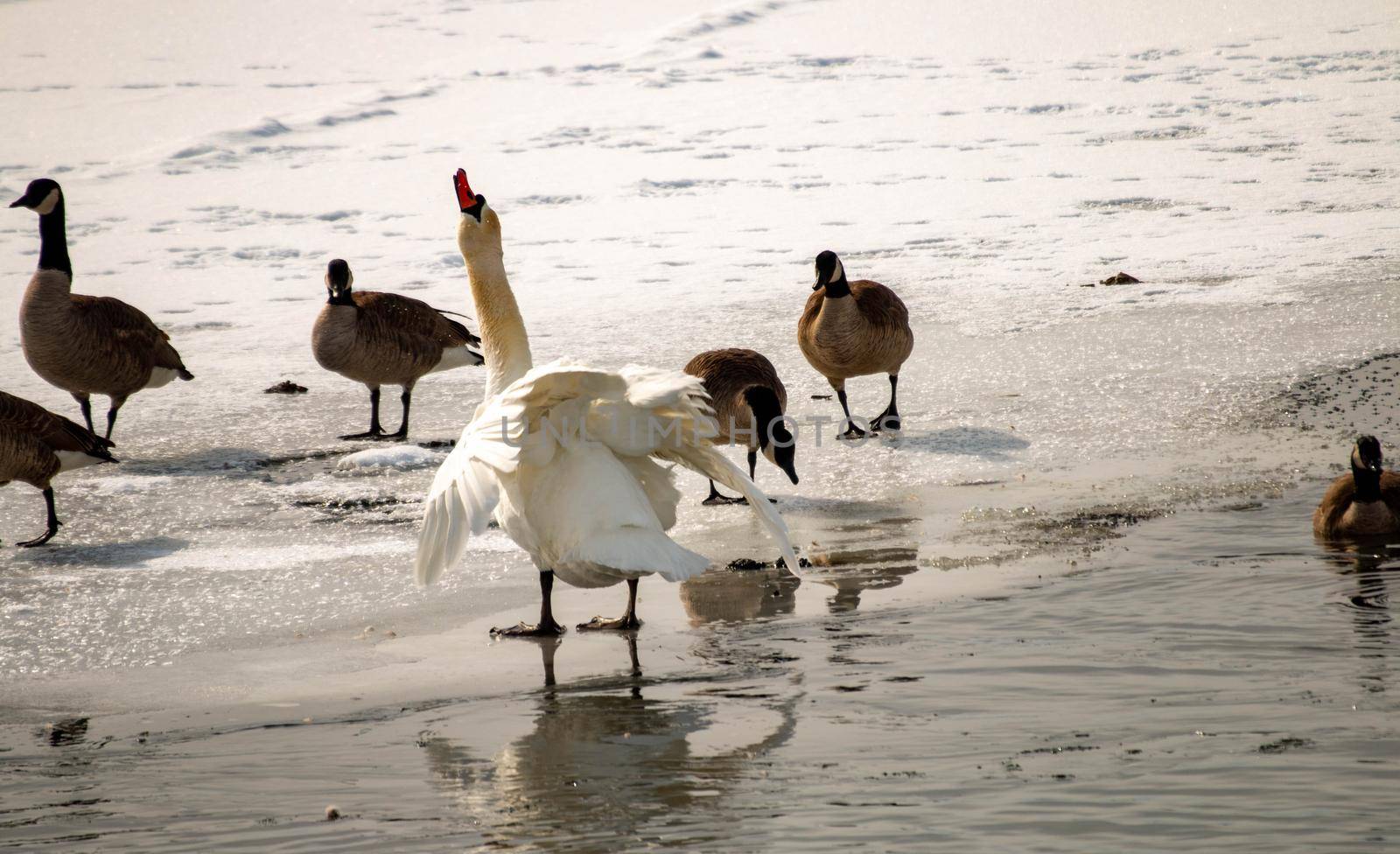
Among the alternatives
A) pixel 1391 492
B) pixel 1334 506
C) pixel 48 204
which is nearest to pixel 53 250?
pixel 48 204

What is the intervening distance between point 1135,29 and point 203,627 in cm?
2047

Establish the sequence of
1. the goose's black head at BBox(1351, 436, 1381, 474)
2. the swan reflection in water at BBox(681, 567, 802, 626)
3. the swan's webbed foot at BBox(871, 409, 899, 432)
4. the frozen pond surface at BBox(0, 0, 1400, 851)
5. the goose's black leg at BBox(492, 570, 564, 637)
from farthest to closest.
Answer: the swan's webbed foot at BBox(871, 409, 899, 432), the goose's black head at BBox(1351, 436, 1381, 474), the swan reflection in water at BBox(681, 567, 802, 626), the goose's black leg at BBox(492, 570, 564, 637), the frozen pond surface at BBox(0, 0, 1400, 851)

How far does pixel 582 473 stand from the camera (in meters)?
4.58

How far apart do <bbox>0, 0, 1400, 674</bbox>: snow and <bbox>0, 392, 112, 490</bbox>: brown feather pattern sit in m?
0.30

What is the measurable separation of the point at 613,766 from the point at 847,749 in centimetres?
61

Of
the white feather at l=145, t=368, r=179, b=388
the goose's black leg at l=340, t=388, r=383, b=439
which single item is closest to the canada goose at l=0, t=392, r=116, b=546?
the goose's black leg at l=340, t=388, r=383, b=439

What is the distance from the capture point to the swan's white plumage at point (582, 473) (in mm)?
4160

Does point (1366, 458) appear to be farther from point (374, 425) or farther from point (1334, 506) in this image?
point (374, 425)

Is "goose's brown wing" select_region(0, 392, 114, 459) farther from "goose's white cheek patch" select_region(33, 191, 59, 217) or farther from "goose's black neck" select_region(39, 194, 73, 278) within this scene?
"goose's white cheek patch" select_region(33, 191, 59, 217)

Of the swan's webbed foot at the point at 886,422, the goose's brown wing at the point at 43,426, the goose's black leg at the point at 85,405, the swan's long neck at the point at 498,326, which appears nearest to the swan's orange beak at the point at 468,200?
the swan's long neck at the point at 498,326

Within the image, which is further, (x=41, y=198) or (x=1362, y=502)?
(x=41, y=198)

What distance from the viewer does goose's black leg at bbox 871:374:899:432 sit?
26.5 feet

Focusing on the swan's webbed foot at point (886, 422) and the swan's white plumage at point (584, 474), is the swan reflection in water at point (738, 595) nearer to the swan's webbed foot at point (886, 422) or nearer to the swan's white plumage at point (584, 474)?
the swan's white plumage at point (584, 474)

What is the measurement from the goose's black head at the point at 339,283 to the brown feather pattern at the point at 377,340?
59 millimetres
